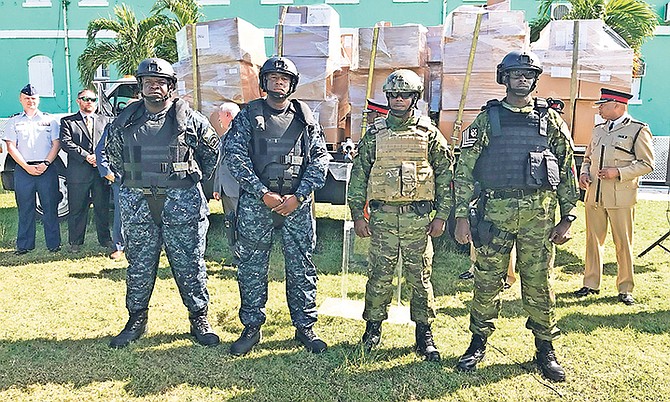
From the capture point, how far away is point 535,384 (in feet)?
11.0

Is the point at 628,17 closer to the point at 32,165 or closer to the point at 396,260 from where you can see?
the point at 396,260

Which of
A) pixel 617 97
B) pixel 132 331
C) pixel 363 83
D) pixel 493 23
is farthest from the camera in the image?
pixel 363 83

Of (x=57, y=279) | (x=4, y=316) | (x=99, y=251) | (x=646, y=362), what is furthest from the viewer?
(x=99, y=251)

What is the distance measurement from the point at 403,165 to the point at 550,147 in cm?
87

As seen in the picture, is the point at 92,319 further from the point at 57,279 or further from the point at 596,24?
the point at 596,24

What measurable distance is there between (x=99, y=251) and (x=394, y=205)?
4.05 meters

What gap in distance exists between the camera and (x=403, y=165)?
342 centimetres

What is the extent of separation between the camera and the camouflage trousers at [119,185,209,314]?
3646 millimetres

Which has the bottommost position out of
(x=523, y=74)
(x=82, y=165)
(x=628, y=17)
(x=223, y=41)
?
(x=82, y=165)

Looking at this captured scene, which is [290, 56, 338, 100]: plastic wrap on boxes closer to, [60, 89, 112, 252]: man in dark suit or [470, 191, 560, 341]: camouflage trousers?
[60, 89, 112, 252]: man in dark suit

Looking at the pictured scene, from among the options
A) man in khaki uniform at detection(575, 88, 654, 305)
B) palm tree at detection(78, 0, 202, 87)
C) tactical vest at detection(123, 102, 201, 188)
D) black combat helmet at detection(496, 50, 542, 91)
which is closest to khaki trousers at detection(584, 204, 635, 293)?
man in khaki uniform at detection(575, 88, 654, 305)

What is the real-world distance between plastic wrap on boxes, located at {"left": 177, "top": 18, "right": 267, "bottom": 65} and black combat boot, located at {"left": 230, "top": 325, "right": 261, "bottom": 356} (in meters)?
3.14

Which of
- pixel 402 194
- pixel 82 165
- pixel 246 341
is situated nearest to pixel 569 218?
pixel 402 194

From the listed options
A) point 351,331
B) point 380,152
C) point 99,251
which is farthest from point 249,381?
point 99,251
